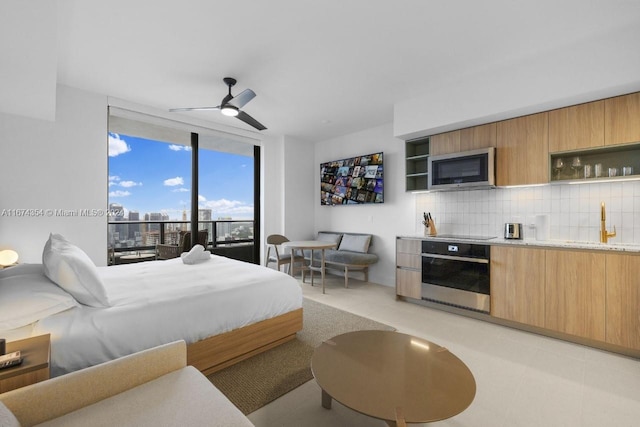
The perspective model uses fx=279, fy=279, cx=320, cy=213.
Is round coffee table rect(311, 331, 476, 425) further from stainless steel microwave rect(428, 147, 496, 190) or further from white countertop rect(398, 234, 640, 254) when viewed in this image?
stainless steel microwave rect(428, 147, 496, 190)

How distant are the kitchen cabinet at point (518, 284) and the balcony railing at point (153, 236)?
190 inches

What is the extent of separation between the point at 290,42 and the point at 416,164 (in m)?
2.65

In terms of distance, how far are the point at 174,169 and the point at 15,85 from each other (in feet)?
12.3

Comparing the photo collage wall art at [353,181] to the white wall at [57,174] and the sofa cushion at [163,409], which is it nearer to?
the white wall at [57,174]

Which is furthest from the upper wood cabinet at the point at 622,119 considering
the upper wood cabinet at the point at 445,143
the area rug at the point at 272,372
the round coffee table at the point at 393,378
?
the area rug at the point at 272,372

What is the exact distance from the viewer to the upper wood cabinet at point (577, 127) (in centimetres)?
269

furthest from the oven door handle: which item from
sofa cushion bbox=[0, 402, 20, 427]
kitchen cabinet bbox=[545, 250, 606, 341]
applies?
sofa cushion bbox=[0, 402, 20, 427]

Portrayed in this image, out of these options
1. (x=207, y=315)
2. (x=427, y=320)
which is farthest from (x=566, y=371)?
(x=207, y=315)

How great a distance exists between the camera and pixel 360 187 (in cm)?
515

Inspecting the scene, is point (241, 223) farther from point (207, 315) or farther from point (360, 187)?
point (207, 315)

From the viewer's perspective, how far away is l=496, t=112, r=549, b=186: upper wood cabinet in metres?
3.01

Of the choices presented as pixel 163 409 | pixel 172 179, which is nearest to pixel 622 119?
pixel 163 409

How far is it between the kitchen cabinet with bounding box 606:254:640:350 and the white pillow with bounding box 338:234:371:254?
9.86 feet

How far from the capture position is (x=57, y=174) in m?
3.32
